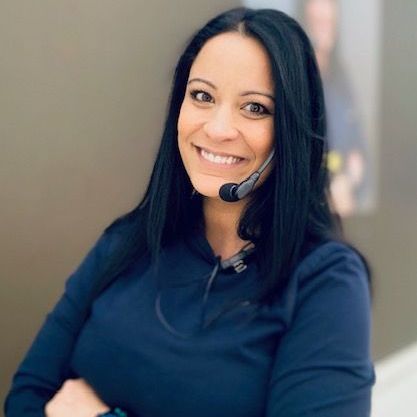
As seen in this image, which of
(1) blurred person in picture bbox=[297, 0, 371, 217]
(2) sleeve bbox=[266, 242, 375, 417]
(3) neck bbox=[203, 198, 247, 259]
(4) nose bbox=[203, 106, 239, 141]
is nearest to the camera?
(2) sleeve bbox=[266, 242, 375, 417]

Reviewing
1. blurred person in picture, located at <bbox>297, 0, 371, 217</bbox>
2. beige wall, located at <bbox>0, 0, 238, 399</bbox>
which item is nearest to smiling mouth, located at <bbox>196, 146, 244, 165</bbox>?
beige wall, located at <bbox>0, 0, 238, 399</bbox>

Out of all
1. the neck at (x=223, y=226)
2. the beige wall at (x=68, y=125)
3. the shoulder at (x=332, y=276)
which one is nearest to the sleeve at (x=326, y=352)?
the shoulder at (x=332, y=276)

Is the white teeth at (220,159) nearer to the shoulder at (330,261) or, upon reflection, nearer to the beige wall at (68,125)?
the shoulder at (330,261)

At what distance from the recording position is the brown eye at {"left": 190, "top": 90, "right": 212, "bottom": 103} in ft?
3.19

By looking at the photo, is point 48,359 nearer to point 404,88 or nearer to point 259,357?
point 259,357

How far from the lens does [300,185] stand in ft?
3.09

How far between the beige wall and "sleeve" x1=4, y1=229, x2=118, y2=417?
15 centimetres

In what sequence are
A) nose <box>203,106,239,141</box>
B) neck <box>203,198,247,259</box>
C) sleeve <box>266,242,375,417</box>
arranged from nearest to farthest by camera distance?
1. sleeve <box>266,242,375,417</box>
2. nose <box>203,106,239,141</box>
3. neck <box>203,198,247,259</box>

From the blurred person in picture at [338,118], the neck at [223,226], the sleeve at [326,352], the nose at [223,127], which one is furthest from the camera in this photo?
the blurred person in picture at [338,118]

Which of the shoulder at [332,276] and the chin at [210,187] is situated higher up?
the chin at [210,187]

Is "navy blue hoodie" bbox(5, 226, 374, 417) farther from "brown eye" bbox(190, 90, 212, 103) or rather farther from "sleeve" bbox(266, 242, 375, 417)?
"brown eye" bbox(190, 90, 212, 103)

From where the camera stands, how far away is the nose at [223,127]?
36.6 inches

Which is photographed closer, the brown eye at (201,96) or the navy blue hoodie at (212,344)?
the navy blue hoodie at (212,344)

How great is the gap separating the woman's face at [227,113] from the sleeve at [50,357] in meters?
0.31
